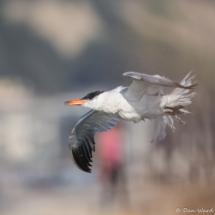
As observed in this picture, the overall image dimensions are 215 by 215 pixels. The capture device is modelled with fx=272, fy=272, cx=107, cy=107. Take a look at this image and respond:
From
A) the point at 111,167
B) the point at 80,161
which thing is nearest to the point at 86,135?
the point at 80,161

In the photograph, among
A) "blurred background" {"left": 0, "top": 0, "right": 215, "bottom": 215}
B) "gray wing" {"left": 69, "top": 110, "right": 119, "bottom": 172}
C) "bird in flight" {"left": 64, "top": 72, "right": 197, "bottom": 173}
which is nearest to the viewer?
"bird in flight" {"left": 64, "top": 72, "right": 197, "bottom": 173}

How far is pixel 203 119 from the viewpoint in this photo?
1706mm

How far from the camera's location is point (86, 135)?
1476mm

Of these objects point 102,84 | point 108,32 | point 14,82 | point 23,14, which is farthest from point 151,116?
point 23,14

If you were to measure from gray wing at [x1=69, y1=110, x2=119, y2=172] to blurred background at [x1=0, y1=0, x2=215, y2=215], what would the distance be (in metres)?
0.20

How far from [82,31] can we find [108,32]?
17 cm

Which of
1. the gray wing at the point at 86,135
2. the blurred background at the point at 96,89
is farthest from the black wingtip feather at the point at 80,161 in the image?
the blurred background at the point at 96,89

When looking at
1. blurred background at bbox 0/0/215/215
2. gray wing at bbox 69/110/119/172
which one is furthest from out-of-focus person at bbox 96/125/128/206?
gray wing at bbox 69/110/119/172

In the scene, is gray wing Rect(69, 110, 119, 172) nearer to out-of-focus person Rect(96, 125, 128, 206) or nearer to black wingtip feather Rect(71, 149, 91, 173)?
black wingtip feather Rect(71, 149, 91, 173)

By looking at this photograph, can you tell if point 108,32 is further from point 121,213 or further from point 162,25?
point 121,213

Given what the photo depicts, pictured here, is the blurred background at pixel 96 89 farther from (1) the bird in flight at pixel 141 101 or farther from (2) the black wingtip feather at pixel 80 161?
(1) the bird in flight at pixel 141 101

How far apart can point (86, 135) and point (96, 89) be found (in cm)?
34

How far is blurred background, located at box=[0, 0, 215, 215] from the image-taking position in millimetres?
1672

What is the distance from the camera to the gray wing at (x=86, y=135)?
56.5 inches
